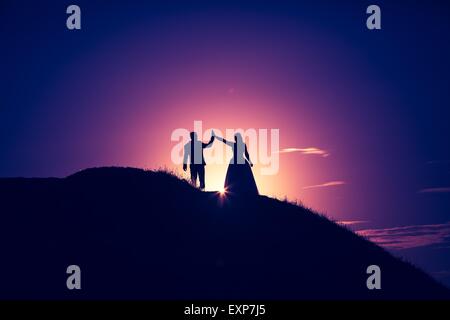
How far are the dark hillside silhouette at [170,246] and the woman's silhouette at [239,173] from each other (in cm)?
78

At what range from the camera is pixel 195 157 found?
25281 mm

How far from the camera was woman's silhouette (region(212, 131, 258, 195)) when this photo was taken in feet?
84.6

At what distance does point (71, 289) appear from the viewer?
1708 centimetres

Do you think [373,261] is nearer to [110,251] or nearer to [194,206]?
[194,206]

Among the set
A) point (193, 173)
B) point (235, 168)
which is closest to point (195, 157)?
point (193, 173)

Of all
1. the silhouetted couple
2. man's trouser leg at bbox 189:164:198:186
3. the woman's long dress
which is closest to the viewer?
the silhouetted couple

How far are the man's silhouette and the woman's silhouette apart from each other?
1.17m

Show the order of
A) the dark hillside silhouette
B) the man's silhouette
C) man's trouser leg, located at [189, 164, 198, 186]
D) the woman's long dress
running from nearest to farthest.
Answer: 1. the dark hillside silhouette
2. the man's silhouette
3. the woman's long dress
4. man's trouser leg, located at [189, 164, 198, 186]

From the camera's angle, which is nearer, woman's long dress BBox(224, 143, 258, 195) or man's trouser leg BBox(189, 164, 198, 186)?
woman's long dress BBox(224, 143, 258, 195)

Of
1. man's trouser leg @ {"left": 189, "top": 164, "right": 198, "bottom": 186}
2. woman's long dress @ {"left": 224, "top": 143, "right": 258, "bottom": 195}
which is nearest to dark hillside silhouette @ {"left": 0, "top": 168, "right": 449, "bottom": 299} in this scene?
man's trouser leg @ {"left": 189, "top": 164, "right": 198, "bottom": 186}

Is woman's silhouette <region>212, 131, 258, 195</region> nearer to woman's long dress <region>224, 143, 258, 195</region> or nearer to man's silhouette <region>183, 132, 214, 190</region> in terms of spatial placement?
woman's long dress <region>224, 143, 258, 195</region>

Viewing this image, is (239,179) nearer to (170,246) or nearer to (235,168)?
(235,168)
